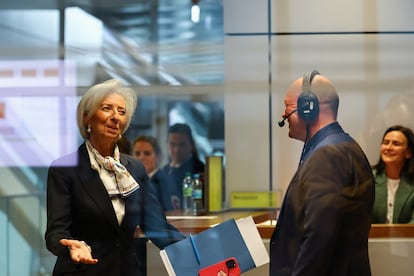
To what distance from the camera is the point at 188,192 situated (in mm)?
3609

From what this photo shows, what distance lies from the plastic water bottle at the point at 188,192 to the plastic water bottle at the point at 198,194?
0.02 m

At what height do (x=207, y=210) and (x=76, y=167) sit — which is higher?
(x=76, y=167)

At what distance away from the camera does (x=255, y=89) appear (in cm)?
352

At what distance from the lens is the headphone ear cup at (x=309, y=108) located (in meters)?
2.59

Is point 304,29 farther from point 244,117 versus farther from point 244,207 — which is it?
point 244,207

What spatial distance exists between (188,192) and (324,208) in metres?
1.30

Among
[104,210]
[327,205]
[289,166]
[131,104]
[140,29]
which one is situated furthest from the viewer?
[140,29]

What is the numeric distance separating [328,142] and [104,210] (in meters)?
0.96

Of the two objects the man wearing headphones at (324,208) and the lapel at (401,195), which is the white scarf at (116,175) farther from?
the lapel at (401,195)

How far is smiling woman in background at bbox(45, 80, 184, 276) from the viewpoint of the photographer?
110 inches

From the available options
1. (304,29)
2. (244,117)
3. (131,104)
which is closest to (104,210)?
(131,104)

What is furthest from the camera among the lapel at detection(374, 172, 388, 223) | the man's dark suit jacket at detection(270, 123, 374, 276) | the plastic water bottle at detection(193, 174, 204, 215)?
the plastic water bottle at detection(193, 174, 204, 215)

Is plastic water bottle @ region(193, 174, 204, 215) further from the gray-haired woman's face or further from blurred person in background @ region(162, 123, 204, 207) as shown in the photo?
the gray-haired woman's face

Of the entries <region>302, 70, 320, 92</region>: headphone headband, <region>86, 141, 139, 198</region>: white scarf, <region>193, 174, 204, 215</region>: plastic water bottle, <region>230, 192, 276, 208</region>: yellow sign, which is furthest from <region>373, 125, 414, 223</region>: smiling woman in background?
<region>86, 141, 139, 198</region>: white scarf
